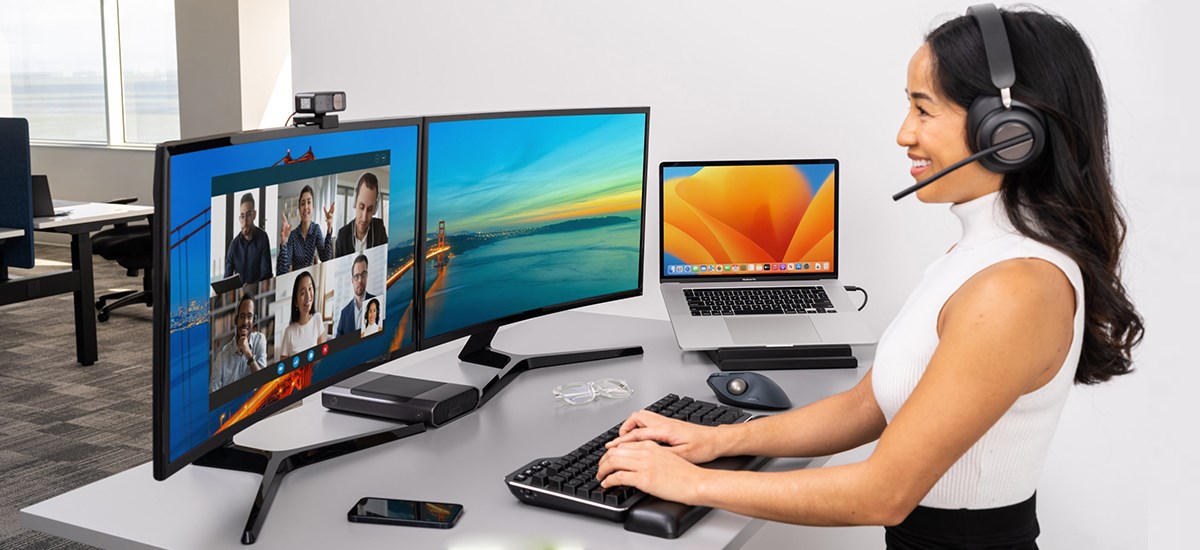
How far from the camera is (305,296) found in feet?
4.71

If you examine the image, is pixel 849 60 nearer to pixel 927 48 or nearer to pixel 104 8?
pixel 927 48

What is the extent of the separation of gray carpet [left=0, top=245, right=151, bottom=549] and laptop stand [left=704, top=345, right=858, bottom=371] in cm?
205

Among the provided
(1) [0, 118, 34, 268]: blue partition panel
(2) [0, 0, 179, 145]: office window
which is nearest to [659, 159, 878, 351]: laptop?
(1) [0, 118, 34, 268]: blue partition panel

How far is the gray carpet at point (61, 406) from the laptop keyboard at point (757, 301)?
6.47 feet

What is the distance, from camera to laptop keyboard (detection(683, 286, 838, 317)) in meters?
2.19

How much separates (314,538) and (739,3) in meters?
1.78

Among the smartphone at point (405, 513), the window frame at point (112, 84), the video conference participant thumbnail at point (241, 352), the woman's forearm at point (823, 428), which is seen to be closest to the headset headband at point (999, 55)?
the woman's forearm at point (823, 428)

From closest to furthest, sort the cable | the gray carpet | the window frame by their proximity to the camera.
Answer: the cable < the gray carpet < the window frame

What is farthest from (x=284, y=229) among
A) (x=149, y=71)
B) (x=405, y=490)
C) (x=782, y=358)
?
(x=149, y=71)

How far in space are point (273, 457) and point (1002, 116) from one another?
3.31 ft

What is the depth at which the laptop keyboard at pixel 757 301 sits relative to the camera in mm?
2191

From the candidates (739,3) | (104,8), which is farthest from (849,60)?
(104,8)

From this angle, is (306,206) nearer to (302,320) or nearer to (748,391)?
(302,320)

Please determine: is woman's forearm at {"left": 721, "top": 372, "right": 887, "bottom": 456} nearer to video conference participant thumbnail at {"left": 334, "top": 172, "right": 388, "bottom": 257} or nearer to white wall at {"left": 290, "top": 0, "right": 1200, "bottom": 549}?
video conference participant thumbnail at {"left": 334, "top": 172, "right": 388, "bottom": 257}
